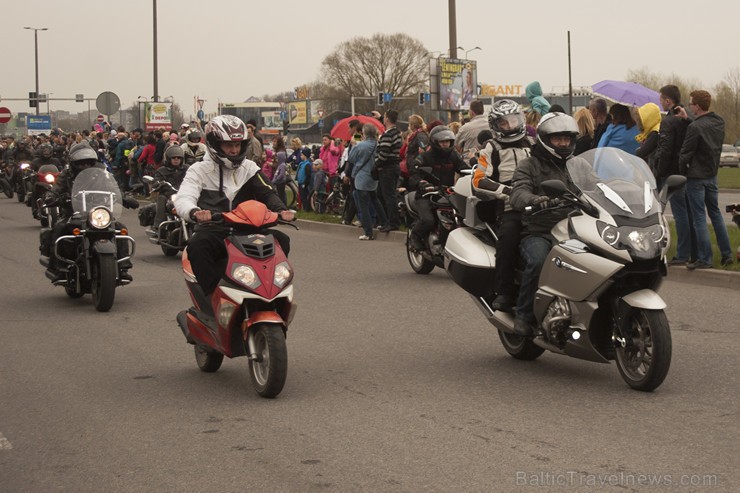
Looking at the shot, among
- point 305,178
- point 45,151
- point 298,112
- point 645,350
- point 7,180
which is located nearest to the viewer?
point 645,350

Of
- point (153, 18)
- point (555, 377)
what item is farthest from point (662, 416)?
point (153, 18)

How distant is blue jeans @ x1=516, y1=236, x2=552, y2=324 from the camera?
7.95 meters

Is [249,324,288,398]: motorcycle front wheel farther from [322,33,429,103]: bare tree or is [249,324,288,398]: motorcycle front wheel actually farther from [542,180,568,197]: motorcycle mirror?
[322,33,429,103]: bare tree

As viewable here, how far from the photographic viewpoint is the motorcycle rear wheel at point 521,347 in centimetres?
860

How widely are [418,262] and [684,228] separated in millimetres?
3106

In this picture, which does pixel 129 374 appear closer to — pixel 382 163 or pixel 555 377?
pixel 555 377

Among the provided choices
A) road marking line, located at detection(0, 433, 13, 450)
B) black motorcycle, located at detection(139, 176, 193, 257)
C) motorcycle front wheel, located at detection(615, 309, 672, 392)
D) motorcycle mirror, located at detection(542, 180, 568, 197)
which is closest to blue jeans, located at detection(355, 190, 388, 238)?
black motorcycle, located at detection(139, 176, 193, 257)

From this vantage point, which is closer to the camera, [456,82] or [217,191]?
[217,191]

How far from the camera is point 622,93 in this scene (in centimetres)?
1636

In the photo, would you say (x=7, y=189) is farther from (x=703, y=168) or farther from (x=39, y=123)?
(x=39, y=123)

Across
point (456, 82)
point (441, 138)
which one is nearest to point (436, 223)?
point (441, 138)

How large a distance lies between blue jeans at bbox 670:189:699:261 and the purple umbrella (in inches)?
116

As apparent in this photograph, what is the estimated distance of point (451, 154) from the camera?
48.2 ft

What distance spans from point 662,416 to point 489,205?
258cm
